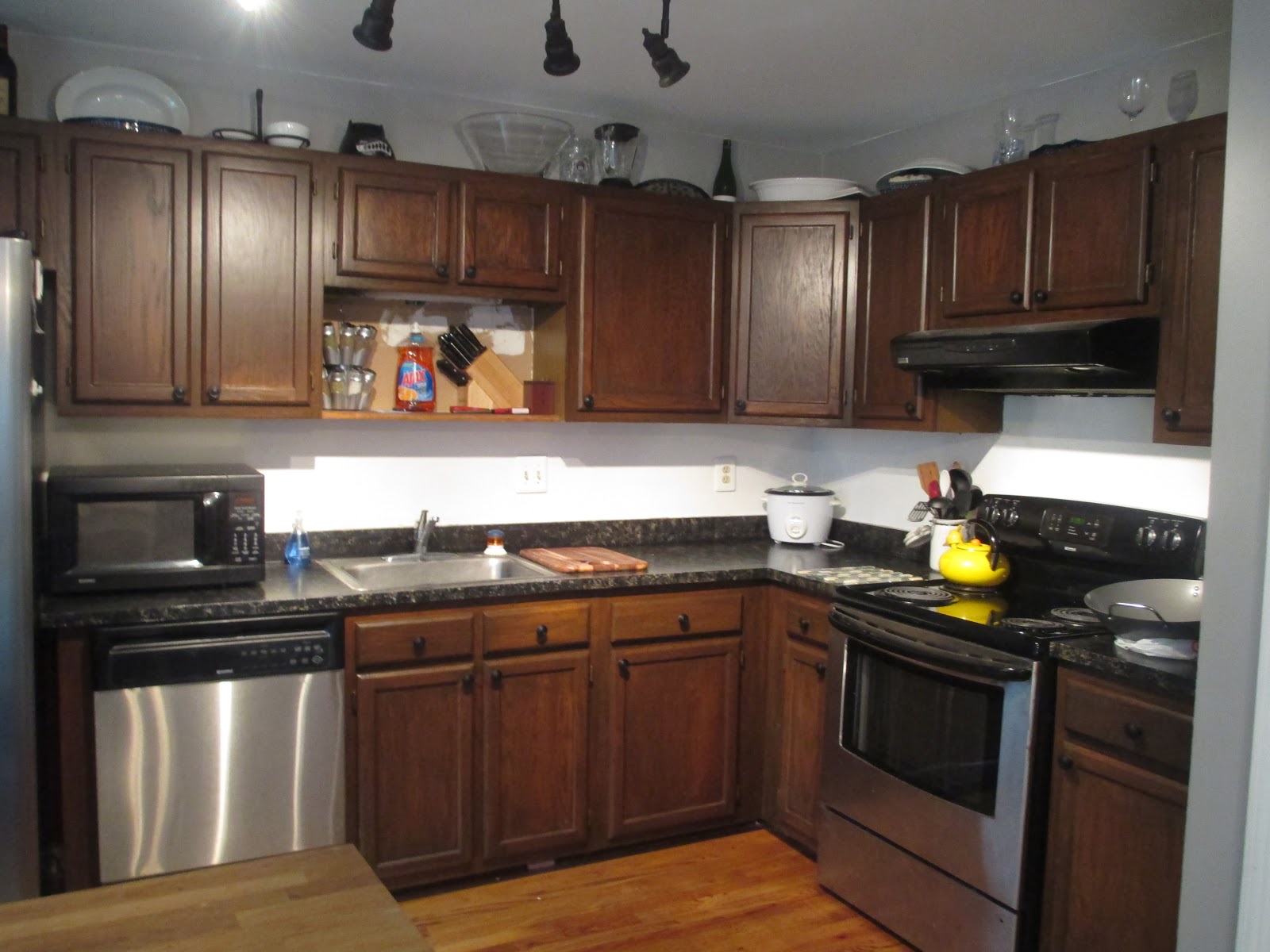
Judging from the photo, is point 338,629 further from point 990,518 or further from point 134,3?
point 990,518

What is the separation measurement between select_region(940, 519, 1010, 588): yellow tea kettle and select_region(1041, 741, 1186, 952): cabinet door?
0.61 meters

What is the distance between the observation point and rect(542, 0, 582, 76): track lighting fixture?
179 cm

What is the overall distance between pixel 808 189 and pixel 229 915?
293 cm

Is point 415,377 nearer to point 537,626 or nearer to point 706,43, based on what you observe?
point 537,626

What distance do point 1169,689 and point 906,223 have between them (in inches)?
66.6

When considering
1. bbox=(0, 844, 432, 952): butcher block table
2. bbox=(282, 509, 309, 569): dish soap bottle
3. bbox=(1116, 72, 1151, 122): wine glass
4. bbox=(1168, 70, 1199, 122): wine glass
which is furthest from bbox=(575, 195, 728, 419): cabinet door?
bbox=(0, 844, 432, 952): butcher block table

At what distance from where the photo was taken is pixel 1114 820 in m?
2.17

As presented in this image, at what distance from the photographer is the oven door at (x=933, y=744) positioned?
7.70 ft

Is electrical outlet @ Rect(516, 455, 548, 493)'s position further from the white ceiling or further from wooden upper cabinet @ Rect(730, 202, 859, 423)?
the white ceiling

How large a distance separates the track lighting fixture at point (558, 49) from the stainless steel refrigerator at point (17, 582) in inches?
51.7

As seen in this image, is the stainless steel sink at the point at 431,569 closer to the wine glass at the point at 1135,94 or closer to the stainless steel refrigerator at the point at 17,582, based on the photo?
the stainless steel refrigerator at the point at 17,582

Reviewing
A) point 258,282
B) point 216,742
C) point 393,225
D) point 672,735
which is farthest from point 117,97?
point 672,735

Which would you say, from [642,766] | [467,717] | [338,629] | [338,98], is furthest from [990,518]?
[338,98]

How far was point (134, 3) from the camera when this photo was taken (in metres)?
2.59
